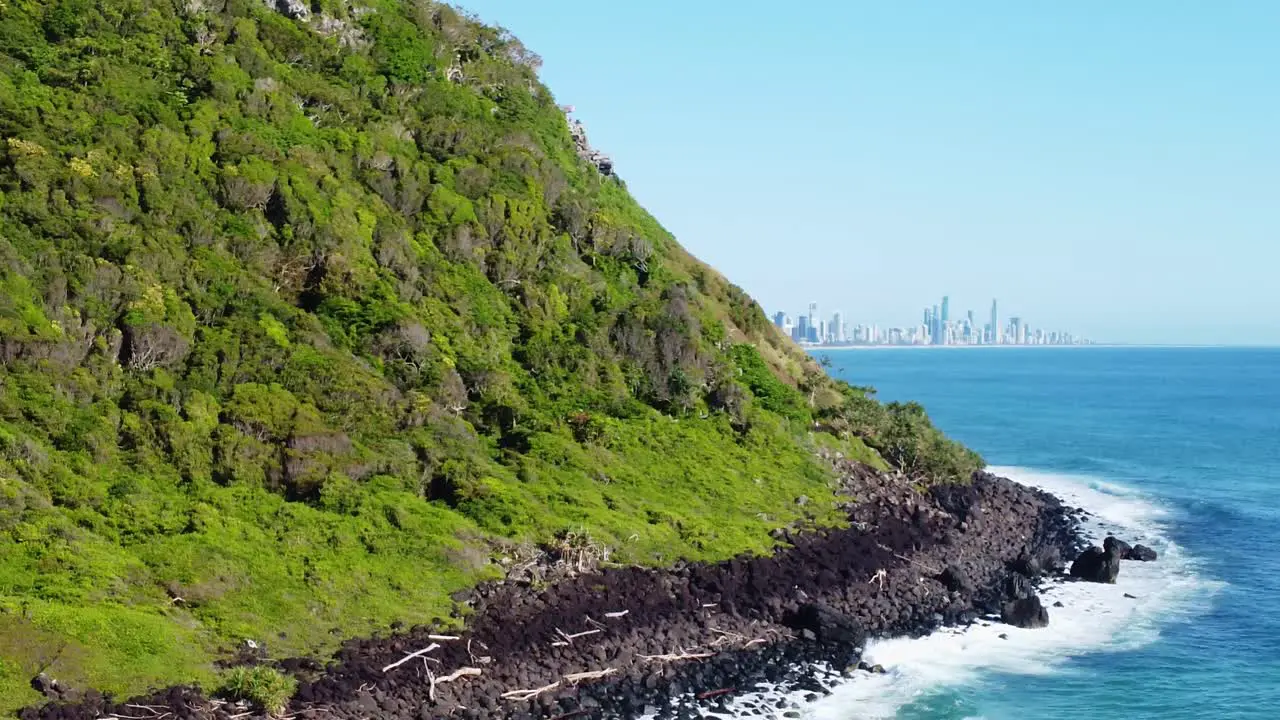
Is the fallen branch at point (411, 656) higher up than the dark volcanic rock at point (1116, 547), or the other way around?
the fallen branch at point (411, 656)

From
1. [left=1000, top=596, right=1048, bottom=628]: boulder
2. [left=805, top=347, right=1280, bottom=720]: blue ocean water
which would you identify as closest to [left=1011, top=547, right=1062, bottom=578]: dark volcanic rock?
[left=805, top=347, right=1280, bottom=720]: blue ocean water

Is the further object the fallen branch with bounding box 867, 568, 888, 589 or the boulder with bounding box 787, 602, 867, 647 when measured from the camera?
the fallen branch with bounding box 867, 568, 888, 589

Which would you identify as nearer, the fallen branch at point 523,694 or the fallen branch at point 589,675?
the fallen branch at point 523,694

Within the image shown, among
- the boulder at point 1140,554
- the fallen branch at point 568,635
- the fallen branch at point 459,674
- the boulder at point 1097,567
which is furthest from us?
the boulder at point 1140,554

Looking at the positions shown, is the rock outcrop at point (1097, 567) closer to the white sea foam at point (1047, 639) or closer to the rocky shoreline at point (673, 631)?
the white sea foam at point (1047, 639)

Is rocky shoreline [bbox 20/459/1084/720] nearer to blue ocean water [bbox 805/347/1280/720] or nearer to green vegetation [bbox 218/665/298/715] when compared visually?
green vegetation [bbox 218/665/298/715]

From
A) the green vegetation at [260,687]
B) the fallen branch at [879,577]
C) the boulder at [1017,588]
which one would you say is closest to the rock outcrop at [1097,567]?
the boulder at [1017,588]

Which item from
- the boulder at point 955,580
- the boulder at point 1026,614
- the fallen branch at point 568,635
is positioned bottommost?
the boulder at point 1026,614
